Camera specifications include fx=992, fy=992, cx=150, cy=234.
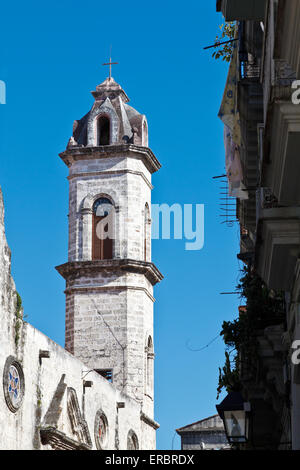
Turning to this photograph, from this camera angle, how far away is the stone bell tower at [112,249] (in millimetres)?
33500

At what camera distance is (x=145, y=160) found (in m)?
35.6

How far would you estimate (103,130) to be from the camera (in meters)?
36.3

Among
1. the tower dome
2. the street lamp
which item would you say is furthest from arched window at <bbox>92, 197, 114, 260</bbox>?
the street lamp


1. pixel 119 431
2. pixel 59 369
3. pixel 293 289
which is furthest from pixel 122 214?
pixel 293 289

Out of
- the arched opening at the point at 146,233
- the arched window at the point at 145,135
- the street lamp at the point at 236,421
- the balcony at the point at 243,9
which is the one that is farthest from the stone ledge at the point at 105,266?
the balcony at the point at 243,9

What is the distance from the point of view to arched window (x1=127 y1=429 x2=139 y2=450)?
3288 cm

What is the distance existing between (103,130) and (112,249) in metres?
4.75

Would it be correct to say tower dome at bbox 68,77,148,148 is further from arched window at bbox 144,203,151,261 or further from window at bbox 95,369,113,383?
window at bbox 95,369,113,383

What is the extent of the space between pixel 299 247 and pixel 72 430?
1777 cm

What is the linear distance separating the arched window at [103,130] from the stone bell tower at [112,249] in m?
0.04

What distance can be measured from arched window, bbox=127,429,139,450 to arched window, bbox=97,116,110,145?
10.4 meters

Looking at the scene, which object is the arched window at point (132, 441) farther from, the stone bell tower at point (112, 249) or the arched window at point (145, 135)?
the arched window at point (145, 135)

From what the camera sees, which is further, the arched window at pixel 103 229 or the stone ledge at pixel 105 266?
the arched window at pixel 103 229
